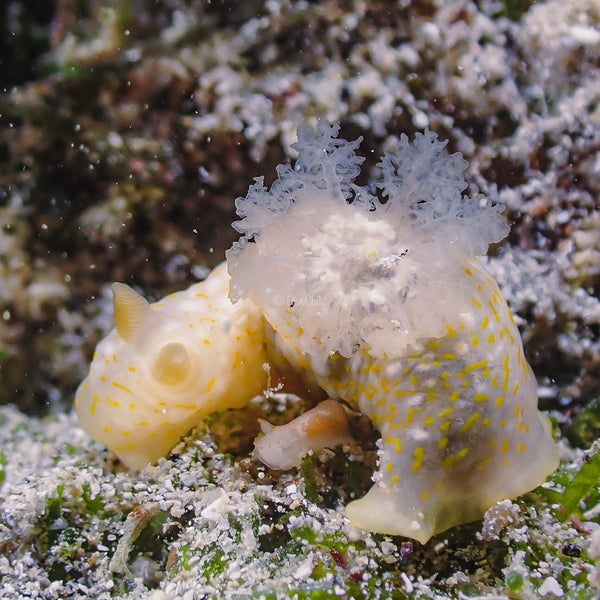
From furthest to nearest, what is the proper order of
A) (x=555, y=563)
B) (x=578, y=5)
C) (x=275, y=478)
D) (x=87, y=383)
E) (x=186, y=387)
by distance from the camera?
1. (x=578, y=5)
2. (x=87, y=383)
3. (x=186, y=387)
4. (x=275, y=478)
5. (x=555, y=563)

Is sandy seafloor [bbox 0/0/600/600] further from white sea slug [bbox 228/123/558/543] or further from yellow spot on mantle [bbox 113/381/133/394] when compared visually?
yellow spot on mantle [bbox 113/381/133/394]

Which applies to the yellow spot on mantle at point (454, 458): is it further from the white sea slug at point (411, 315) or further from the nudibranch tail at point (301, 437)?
the nudibranch tail at point (301, 437)

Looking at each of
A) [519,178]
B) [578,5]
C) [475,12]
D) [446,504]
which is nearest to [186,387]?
[446,504]

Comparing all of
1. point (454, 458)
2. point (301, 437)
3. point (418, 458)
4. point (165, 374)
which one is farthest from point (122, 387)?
point (454, 458)

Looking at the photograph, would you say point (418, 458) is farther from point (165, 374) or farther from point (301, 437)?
point (165, 374)

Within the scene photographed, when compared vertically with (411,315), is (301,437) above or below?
below

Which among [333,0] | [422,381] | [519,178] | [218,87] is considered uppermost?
[333,0]

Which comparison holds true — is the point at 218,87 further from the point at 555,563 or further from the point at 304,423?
the point at 555,563
